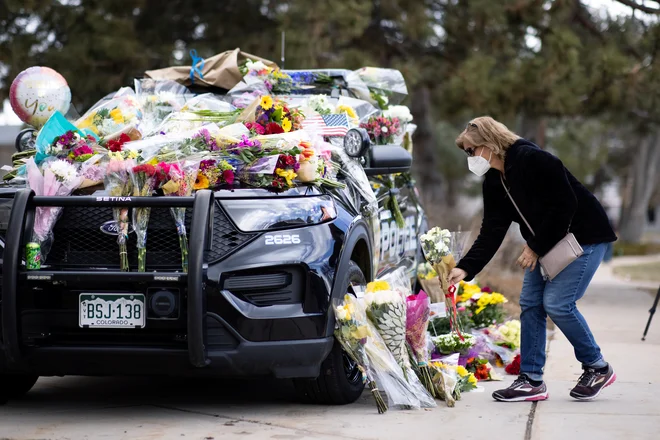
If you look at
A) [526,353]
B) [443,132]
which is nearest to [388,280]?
[526,353]

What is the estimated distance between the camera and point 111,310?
4734 mm

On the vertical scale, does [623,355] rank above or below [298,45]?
below

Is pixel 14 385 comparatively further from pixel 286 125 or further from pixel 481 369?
pixel 481 369

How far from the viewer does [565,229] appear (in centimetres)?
528

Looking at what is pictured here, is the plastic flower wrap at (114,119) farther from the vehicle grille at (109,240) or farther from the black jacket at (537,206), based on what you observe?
the black jacket at (537,206)

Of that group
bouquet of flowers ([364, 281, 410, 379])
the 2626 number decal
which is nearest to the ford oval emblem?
the 2626 number decal

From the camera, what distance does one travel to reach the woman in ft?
17.2

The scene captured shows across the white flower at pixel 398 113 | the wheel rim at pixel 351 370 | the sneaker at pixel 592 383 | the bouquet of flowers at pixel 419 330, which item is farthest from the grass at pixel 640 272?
the wheel rim at pixel 351 370

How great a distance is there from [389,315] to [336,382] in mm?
454

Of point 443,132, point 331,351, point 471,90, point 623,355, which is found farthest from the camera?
point 443,132

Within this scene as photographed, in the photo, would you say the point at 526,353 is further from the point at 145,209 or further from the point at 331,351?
A: the point at 145,209

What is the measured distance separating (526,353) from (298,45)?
862 cm

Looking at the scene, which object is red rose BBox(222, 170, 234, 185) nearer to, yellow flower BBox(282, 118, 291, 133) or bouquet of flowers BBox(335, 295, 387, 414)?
yellow flower BBox(282, 118, 291, 133)

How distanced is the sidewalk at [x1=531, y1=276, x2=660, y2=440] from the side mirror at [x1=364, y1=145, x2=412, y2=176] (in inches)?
64.6
